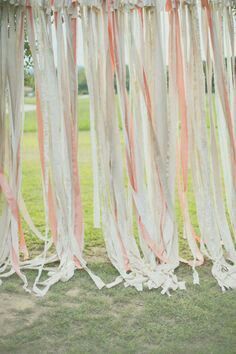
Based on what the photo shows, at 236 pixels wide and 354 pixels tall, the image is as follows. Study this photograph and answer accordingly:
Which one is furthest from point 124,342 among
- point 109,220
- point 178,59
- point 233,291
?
point 178,59

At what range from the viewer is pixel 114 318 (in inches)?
110

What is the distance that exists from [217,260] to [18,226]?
122 centimetres

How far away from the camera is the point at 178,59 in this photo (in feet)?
11.3

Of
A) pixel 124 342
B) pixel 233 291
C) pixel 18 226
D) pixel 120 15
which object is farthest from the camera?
pixel 18 226

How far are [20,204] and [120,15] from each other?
129cm

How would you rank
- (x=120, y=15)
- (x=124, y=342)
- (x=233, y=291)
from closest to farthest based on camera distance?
(x=124, y=342)
(x=233, y=291)
(x=120, y=15)

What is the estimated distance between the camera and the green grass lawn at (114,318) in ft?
8.28

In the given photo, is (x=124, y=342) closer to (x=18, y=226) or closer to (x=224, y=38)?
(x=18, y=226)

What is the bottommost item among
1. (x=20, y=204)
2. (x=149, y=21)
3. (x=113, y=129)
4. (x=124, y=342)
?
(x=124, y=342)

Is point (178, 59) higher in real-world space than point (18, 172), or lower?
higher

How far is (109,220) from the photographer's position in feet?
11.5

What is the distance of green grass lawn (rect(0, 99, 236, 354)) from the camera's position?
252cm

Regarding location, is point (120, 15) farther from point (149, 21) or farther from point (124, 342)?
point (124, 342)

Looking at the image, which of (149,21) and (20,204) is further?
(20,204)
